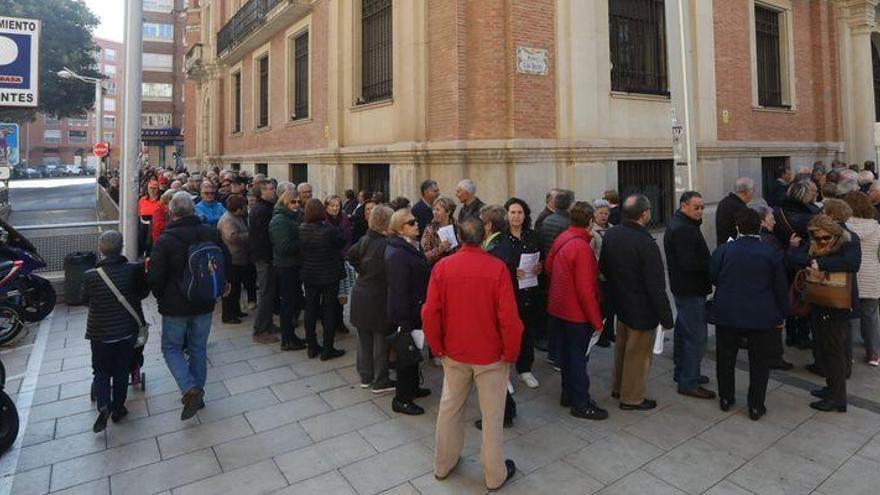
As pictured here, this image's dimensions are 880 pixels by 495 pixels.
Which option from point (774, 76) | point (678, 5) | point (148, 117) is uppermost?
point (678, 5)

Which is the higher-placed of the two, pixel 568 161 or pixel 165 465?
pixel 568 161

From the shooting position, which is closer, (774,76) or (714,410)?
(714,410)

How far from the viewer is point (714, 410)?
4633 mm

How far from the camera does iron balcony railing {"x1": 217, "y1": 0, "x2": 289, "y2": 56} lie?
1688 cm

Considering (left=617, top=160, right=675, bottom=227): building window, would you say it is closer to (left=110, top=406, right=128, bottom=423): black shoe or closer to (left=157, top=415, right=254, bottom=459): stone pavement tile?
(left=157, top=415, right=254, bottom=459): stone pavement tile

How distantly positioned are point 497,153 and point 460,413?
6.40 m

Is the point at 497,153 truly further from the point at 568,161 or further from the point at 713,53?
the point at 713,53

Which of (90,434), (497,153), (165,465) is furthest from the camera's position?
(497,153)

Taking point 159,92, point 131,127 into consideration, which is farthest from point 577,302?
point 159,92

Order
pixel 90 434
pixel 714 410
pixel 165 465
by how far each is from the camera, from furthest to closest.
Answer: pixel 714 410 → pixel 90 434 → pixel 165 465

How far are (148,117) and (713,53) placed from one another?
54.5 meters

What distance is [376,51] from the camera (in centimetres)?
1200

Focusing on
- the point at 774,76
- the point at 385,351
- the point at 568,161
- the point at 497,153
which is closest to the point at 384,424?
the point at 385,351

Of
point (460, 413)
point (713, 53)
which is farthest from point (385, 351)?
point (713, 53)
